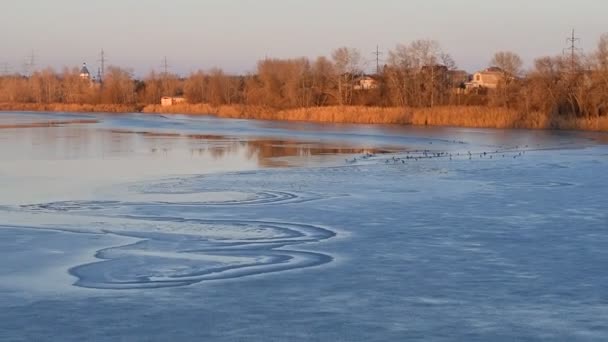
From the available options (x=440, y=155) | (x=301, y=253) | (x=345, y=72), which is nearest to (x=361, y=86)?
(x=345, y=72)

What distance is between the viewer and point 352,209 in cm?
1188

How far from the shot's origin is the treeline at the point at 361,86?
4300 cm

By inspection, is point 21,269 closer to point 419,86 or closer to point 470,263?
point 470,263

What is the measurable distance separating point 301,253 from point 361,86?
57.5 metres

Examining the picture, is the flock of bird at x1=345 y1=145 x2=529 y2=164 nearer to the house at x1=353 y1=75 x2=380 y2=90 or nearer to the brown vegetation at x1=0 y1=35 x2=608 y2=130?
the brown vegetation at x1=0 y1=35 x2=608 y2=130

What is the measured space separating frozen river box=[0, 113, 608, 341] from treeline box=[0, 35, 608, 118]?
83.2 feet

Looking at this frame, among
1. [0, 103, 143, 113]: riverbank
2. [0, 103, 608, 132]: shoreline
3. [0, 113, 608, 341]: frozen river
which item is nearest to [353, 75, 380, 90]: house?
[0, 103, 608, 132]: shoreline

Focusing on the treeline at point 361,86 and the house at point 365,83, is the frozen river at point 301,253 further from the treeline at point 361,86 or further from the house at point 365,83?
the house at point 365,83

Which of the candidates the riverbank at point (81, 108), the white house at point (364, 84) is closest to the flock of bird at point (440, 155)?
the white house at point (364, 84)

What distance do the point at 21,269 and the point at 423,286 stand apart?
366 centimetres

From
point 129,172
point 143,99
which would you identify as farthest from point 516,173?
point 143,99

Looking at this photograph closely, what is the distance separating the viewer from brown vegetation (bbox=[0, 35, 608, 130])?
41625 millimetres

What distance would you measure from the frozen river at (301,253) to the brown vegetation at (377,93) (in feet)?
79.2

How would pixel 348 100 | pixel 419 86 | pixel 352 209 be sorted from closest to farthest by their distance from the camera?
1. pixel 352 209
2. pixel 419 86
3. pixel 348 100
